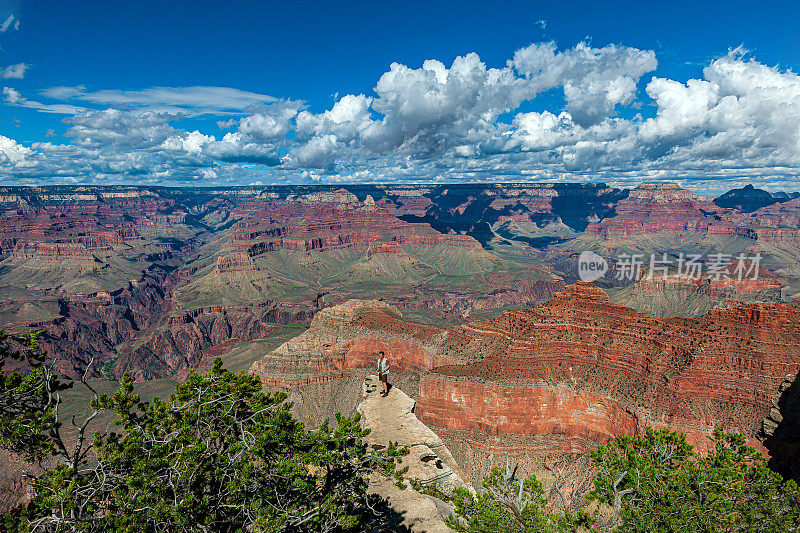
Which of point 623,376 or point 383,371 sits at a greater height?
point 383,371

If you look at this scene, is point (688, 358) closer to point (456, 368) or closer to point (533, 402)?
point (533, 402)

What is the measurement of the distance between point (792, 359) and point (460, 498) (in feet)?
261

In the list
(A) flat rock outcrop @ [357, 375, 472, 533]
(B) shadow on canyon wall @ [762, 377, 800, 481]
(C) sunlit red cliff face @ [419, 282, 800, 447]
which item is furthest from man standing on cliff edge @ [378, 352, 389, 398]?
(B) shadow on canyon wall @ [762, 377, 800, 481]

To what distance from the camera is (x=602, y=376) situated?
72125 mm

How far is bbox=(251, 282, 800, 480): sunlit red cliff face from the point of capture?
64938 mm

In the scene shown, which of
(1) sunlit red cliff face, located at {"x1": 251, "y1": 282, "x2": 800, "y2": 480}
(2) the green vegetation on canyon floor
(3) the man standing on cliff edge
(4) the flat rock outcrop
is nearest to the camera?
(2) the green vegetation on canyon floor

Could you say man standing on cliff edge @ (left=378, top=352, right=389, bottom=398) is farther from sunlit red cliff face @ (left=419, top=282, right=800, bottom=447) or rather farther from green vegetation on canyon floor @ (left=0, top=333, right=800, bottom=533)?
sunlit red cliff face @ (left=419, top=282, right=800, bottom=447)

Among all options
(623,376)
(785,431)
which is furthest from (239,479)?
(623,376)

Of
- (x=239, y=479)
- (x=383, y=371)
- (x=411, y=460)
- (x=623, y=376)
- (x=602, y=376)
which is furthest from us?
(x=602, y=376)

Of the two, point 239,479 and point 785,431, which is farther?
point 785,431

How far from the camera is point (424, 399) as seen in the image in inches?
2948

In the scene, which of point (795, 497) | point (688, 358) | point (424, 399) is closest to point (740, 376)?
point (688, 358)

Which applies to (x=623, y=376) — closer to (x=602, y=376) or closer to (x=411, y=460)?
(x=602, y=376)

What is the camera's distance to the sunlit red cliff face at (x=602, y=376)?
6494cm
